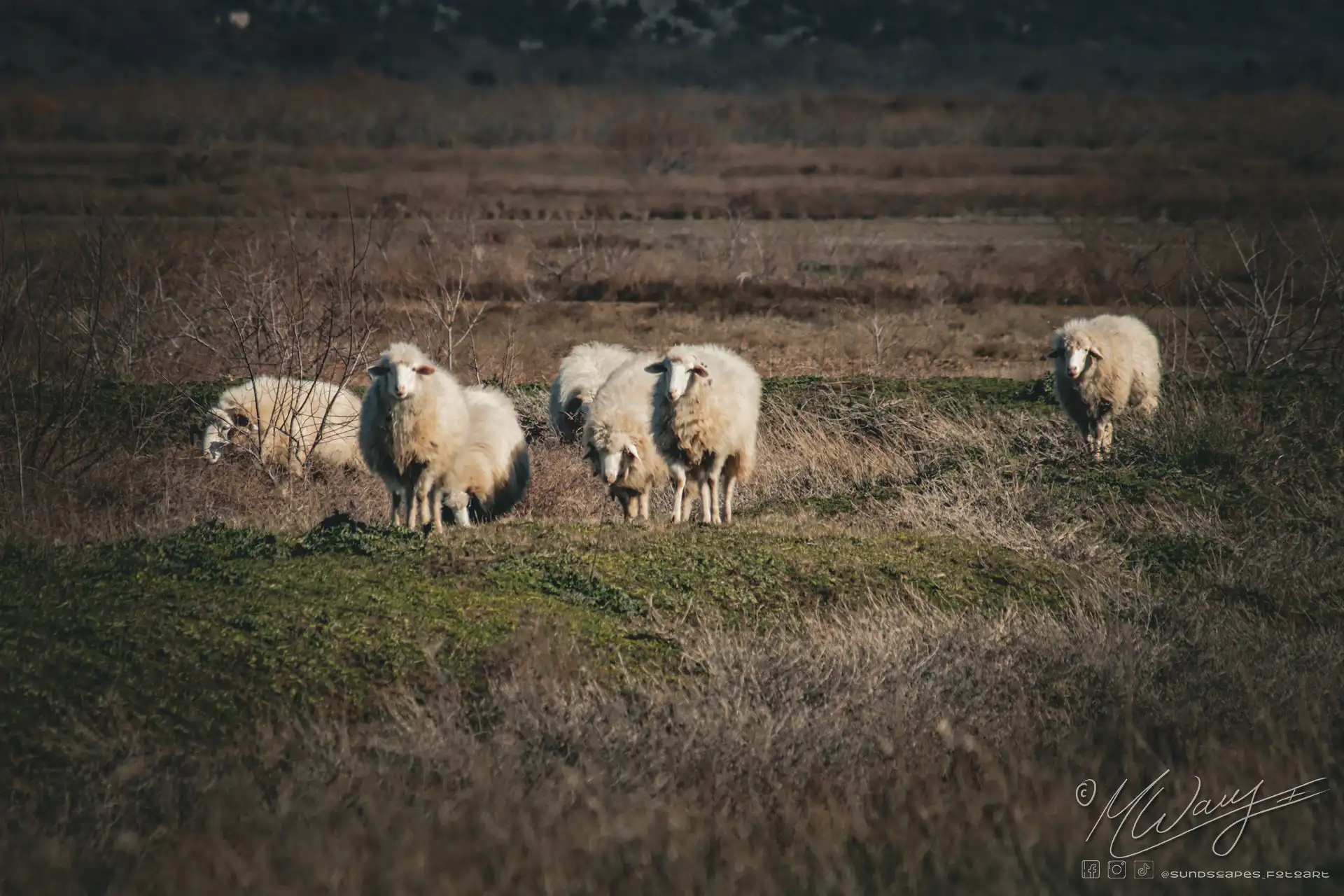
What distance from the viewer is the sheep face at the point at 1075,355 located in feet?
52.7

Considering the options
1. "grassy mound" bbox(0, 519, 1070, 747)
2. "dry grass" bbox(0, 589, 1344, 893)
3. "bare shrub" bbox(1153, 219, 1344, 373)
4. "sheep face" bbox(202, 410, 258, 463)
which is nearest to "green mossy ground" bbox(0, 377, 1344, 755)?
"grassy mound" bbox(0, 519, 1070, 747)

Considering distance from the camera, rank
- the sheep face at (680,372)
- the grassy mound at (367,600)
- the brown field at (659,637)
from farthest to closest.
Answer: the sheep face at (680,372) → the grassy mound at (367,600) → the brown field at (659,637)

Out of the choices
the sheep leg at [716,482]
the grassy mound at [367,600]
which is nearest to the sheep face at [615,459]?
the sheep leg at [716,482]

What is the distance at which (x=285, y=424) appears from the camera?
52.7ft

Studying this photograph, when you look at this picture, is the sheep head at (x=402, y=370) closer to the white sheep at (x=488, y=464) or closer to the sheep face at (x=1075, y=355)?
the white sheep at (x=488, y=464)

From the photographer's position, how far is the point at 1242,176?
4041 cm

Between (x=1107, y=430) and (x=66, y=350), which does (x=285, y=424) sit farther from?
(x=1107, y=430)

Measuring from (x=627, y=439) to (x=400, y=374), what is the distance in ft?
8.59

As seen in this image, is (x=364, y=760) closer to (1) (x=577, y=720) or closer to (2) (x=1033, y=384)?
(1) (x=577, y=720)

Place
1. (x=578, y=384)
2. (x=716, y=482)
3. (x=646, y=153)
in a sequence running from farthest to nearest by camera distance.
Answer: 1. (x=646, y=153)
2. (x=578, y=384)
3. (x=716, y=482)

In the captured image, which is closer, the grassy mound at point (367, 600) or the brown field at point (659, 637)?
the brown field at point (659, 637)

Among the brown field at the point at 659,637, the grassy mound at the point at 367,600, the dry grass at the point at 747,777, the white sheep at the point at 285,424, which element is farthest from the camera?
the white sheep at the point at 285,424

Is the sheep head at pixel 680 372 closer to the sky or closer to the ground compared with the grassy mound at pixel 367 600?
closer to the sky

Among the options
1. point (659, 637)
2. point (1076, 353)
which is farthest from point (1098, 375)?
point (659, 637)
